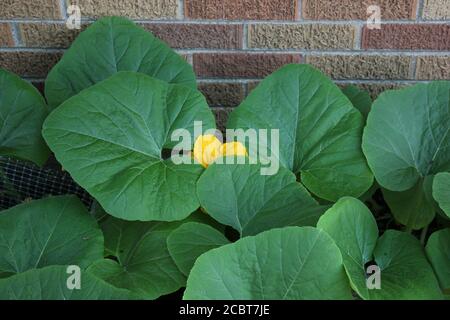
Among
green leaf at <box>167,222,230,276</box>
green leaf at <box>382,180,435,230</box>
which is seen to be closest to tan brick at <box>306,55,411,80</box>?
green leaf at <box>382,180,435,230</box>

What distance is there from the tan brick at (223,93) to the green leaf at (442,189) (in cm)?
61

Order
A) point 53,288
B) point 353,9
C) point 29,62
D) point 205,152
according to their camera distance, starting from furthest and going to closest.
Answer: point 29,62
point 353,9
point 205,152
point 53,288

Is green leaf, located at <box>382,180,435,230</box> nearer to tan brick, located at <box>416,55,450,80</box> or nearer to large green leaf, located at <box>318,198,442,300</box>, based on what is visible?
large green leaf, located at <box>318,198,442,300</box>

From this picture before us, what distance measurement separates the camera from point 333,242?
993 mm

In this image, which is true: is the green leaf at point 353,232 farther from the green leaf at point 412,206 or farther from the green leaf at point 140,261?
the green leaf at point 140,261

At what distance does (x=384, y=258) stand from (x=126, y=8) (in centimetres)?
86

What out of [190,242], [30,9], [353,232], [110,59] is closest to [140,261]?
[190,242]

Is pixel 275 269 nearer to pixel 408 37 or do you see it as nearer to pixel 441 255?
pixel 441 255

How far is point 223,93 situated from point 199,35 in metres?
0.18

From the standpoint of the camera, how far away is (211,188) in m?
1.15

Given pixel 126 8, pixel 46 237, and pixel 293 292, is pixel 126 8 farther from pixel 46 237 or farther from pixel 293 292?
pixel 293 292

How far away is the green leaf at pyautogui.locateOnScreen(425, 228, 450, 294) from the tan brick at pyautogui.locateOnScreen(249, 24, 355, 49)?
584 millimetres

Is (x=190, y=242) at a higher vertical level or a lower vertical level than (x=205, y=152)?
lower

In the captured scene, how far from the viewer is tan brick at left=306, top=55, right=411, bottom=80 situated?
59.2 inches
